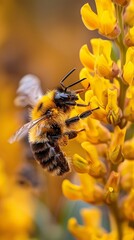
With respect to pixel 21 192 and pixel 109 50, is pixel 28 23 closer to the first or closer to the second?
pixel 21 192

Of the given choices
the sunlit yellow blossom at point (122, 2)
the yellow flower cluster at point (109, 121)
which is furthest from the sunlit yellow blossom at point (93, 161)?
the sunlit yellow blossom at point (122, 2)

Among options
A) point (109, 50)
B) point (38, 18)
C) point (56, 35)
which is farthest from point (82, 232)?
point (38, 18)

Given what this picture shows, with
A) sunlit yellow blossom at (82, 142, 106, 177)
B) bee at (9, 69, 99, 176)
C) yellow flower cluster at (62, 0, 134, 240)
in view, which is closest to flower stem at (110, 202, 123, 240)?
yellow flower cluster at (62, 0, 134, 240)

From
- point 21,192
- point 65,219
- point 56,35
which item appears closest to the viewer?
point 65,219

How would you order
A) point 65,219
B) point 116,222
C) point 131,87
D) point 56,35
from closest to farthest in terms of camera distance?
1. point 131,87
2. point 116,222
3. point 65,219
4. point 56,35

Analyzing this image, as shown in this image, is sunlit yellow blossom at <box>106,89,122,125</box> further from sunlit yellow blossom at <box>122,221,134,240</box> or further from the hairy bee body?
sunlit yellow blossom at <box>122,221,134,240</box>

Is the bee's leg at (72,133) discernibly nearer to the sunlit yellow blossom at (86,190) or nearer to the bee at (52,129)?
the bee at (52,129)
